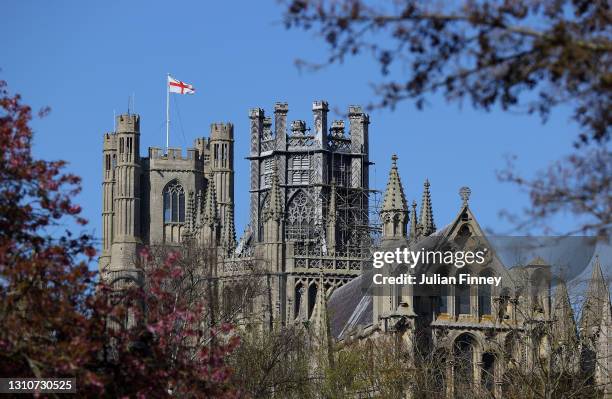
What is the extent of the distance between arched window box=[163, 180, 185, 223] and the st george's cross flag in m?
10.3

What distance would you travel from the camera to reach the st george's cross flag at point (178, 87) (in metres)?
175

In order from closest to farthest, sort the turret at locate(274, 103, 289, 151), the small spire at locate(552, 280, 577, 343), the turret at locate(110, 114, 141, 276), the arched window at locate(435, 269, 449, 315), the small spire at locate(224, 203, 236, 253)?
the small spire at locate(552, 280, 577, 343) → the arched window at locate(435, 269, 449, 315) → the small spire at locate(224, 203, 236, 253) → the turret at locate(274, 103, 289, 151) → the turret at locate(110, 114, 141, 276)

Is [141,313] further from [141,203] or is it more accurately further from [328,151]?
[141,203]

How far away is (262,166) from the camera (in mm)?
149750

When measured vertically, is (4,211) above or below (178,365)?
above

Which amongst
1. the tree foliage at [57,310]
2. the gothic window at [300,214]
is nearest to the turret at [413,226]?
the gothic window at [300,214]

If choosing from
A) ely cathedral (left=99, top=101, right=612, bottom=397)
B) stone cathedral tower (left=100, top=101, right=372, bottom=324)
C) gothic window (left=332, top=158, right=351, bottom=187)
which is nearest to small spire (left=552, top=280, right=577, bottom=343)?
ely cathedral (left=99, top=101, right=612, bottom=397)

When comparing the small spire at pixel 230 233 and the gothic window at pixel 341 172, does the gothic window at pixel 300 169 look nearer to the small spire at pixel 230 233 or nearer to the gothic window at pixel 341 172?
the gothic window at pixel 341 172

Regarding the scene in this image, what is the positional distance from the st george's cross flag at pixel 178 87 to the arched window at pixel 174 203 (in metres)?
10.3

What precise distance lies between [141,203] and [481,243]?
350 feet

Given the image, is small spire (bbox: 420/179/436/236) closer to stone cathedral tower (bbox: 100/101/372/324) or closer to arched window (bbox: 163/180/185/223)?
stone cathedral tower (bbox: 100/101/372/324)

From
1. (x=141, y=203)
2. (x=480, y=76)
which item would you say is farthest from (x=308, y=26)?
(x=141, y=203)

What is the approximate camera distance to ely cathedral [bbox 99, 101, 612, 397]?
249 feet

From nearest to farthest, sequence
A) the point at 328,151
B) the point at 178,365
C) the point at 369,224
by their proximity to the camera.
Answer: the point at 178,365
the point at 369,224
the point at 328,151
